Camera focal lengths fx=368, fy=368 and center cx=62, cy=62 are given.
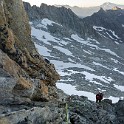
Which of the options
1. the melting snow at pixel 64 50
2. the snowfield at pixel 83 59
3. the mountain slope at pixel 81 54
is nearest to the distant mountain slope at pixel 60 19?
the mountain slope at pixel 81 54

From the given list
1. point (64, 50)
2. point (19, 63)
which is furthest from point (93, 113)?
point (64, 50)

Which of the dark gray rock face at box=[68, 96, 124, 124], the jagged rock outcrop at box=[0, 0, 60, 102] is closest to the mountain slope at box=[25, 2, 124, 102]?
the dark gray rock face at box=[68, 96, 124, 124]

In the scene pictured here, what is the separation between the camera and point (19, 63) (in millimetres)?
21359

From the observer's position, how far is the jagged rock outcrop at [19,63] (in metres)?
18.5

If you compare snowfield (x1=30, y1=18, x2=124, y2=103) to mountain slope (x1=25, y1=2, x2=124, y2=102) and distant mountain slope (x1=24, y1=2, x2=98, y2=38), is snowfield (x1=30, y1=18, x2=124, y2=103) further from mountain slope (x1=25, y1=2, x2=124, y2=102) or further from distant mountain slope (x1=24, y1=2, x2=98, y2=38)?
distant mountain slope (x1=24, y1=2, x2=98, y2=38)

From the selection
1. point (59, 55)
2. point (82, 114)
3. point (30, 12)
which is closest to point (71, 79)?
point (59, 55)

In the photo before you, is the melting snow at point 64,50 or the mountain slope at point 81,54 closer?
the mountain slope at point 81,54

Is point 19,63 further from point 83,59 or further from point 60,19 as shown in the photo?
point 60,19

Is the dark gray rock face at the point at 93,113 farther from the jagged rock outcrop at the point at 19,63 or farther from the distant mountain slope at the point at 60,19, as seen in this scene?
the distant mountain slope at the point at 60,19

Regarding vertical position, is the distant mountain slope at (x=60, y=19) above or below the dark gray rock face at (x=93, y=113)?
above

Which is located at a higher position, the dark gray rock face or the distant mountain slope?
the distant mountain slope

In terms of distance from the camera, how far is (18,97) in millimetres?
18891

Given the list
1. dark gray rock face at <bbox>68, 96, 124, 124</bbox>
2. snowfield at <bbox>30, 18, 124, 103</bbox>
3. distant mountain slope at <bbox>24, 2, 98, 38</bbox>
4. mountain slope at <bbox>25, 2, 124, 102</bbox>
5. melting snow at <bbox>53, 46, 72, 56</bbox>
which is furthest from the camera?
distant mountain slope at <bbox>24, 2, 98, 38</bbox>

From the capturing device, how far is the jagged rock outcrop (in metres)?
18.5
